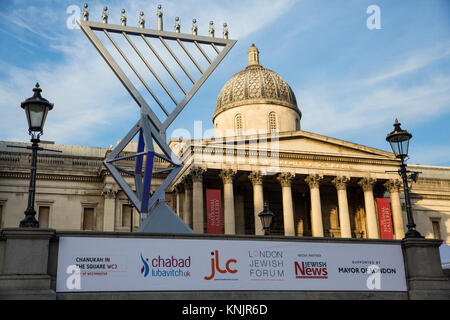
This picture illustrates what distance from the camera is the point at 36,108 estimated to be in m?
13.3

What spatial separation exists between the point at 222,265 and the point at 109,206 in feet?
93.5

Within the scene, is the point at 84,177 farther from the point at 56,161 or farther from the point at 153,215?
the point at 153,215

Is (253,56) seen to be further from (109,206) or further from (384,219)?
(109,206)

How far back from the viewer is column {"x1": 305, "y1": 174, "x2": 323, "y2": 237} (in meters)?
38.6

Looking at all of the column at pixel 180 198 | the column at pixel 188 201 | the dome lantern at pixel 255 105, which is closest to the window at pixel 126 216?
Result: the column at pixel 180 198

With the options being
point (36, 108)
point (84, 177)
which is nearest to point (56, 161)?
point (84, 177)

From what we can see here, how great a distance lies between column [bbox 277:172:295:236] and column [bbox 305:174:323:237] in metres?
1.56

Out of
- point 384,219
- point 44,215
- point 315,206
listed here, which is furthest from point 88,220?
point 384,219

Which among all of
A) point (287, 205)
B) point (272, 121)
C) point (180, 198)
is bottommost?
point (287, 205)

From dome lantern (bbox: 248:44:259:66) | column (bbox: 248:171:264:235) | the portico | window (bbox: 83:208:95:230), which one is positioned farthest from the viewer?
dome lantern (bbox: 248:44:259:66)

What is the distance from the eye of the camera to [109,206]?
40469 millimetres

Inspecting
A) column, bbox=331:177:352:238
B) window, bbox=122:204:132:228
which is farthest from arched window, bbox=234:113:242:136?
window, bbox=122:204:132:228

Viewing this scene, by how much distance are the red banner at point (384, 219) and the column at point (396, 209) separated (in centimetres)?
76

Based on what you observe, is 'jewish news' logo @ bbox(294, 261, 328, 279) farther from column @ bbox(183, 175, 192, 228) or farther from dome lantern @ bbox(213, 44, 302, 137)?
dome lantern @ bbox(213, 44, 302, 137)
